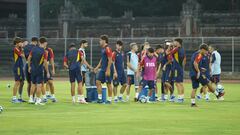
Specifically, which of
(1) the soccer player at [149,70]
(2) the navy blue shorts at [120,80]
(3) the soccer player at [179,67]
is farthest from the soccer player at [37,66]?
(3) the soccer player at [179,67]

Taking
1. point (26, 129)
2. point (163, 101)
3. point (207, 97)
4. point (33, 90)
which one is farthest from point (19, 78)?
point (26, 129)

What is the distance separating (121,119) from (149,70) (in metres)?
7.24

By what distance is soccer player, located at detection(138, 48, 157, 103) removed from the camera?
82.7ft

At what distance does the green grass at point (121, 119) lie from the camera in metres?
15.6

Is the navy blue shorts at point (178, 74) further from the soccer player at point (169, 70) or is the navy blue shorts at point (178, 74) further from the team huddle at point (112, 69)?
the soccer player at point (169, 70)

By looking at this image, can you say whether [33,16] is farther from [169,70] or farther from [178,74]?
[178,74]

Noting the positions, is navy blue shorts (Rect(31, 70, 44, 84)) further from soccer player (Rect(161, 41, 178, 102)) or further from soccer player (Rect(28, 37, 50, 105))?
soccer player (Rect(161, 41, 178, 102))

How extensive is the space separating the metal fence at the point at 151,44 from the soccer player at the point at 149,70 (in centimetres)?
2498

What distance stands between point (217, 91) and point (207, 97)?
46 centimetres

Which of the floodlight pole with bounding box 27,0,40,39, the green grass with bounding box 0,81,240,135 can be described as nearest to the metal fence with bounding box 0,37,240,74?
the floodlight pole with bounding box 27,0,40,39

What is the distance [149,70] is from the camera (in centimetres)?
2525

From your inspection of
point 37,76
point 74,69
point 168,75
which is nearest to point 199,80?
point 168,75

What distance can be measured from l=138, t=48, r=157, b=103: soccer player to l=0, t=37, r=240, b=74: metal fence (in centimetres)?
2498

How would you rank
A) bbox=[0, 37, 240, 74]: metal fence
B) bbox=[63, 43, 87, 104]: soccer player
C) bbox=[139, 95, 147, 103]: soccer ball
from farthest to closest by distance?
bbox=[0, 37, 240, 74]: metal fence < bbox=[139, 95, 147, 103]: soccer ball < bbox=[63, 43, 87, 104]: soccer player
